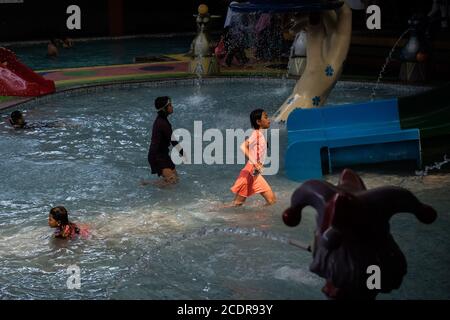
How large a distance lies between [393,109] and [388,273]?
6256 mm

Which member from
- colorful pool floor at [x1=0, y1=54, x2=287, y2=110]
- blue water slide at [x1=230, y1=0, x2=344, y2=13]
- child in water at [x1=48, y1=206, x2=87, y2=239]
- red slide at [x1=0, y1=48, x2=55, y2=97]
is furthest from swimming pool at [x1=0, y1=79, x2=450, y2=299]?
colorful pool floor at [x1=0, y1=54, x2=287, y2=110]

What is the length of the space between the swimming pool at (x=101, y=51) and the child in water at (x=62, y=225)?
41.2 feet

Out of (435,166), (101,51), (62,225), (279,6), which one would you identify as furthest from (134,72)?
(62,225)

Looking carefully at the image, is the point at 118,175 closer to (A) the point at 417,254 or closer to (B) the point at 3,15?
(A) the point at 417,254

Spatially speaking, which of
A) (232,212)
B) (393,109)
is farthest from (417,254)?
(393,109)

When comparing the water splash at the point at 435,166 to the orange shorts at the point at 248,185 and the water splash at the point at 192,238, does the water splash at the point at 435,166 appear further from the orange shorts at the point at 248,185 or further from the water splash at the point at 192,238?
the water splash at the point at 192,238

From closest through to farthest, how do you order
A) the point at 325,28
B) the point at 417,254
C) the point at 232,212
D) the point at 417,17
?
the point at 417,254 < the point at 232,212 < the point at 325,28 < the point at 417,17

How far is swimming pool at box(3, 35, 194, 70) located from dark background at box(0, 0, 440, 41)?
824mm

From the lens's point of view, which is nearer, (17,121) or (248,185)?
(248,185)

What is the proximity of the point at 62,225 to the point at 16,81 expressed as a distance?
27.8 feet

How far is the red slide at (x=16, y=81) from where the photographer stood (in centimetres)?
1409

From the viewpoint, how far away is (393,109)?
9734 millimetres

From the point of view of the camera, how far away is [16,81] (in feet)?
46.6

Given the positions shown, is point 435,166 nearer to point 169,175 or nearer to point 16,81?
point 169,175
